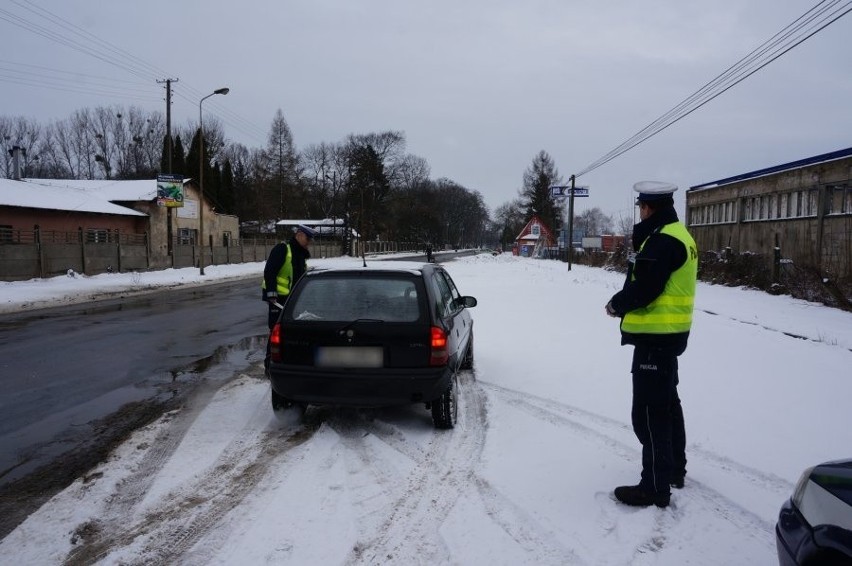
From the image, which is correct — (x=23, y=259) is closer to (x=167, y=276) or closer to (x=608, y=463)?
(x=167, y=276)

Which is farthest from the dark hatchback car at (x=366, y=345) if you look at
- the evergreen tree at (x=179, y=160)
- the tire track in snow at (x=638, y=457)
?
the evergreen tree at (x=179, y=160)

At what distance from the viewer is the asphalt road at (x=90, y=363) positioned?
4738 millimetres

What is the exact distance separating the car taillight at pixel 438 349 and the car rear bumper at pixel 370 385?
61 millimetres

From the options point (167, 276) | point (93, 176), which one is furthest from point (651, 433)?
point (93, 176)

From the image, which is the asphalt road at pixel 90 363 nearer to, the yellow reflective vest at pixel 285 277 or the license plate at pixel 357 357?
the yellow reflective vest at pixel 285 277

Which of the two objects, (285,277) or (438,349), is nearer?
(438,349)

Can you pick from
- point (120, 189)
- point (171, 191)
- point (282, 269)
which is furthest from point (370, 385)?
point (120, 189)

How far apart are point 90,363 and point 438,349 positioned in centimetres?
558

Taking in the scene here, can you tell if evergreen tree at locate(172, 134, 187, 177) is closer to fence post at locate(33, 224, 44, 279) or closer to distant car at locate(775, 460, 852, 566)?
fence post at locate(33, 224, 44, 279)

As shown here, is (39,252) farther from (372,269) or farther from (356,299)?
(356,299)

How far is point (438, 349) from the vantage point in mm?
4484

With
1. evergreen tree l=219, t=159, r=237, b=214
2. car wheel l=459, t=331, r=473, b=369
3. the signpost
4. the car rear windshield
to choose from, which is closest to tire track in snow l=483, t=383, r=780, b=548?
car wheel l=459, t=331, r=473, b=369

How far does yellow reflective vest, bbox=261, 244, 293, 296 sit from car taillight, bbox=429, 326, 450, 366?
8.44 ft

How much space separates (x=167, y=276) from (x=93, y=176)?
58676 millimetres
